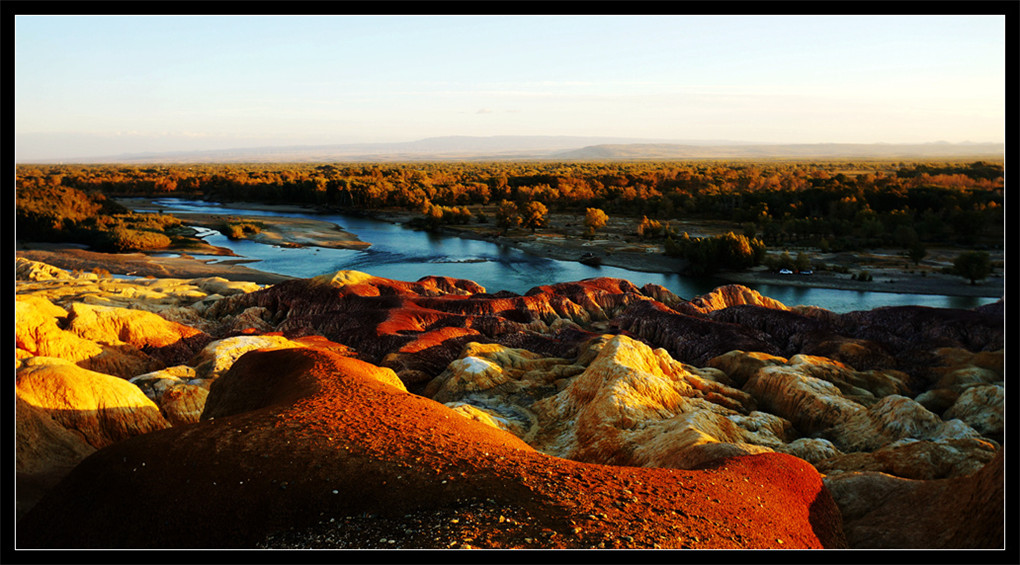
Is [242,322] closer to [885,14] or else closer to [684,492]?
[684,492]

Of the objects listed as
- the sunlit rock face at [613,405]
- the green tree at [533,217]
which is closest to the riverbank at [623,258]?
the green tree at [533,217]

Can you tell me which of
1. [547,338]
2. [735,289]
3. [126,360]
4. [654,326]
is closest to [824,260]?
[735,289]

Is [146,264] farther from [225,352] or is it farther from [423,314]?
[225,352]

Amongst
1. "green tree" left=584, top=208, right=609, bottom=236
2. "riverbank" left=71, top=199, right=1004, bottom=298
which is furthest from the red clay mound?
"green tree" left=584, top=208, right=609, bottom=236

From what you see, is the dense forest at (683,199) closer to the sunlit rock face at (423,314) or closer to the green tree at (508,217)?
the green tree at (508,217)

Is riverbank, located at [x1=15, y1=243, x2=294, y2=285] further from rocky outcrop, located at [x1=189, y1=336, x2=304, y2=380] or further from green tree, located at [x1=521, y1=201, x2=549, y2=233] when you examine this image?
green tree, located at [x1=521, y1=201, x2=549, y2=233]

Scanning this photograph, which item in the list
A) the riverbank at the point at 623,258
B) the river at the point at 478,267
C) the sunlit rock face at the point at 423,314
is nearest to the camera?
the sunlit rock face at the point at 423,314
